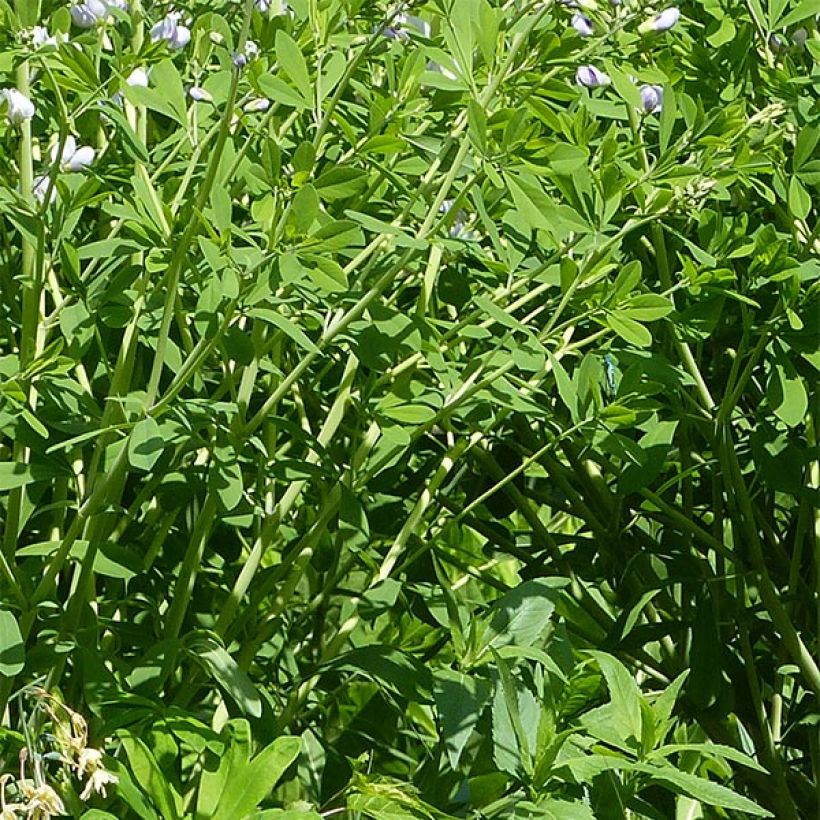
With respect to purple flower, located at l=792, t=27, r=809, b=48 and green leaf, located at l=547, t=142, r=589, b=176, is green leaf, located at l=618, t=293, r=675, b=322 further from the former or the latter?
purple flower, located at l=792, t=27, r=809, b=48

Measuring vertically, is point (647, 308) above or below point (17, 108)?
below

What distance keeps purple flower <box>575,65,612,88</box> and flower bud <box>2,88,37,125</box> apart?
1.56 feet

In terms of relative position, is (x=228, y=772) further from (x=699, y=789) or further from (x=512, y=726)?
(x=699, y=789)

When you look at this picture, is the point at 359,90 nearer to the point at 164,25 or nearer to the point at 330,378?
the point at 164,25

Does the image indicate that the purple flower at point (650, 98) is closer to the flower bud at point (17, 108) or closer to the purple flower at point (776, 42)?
the purple flower at point (776, 42)

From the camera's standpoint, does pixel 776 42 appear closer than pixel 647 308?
No

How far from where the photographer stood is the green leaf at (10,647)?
3.73ft

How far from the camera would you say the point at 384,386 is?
1414 millimetres

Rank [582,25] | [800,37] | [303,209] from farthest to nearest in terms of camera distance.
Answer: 1. [800,37]
2. [582,25]
3. [303,209]

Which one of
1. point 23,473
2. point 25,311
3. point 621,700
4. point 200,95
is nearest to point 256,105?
point 200,95

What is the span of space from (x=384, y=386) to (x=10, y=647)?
447 mm

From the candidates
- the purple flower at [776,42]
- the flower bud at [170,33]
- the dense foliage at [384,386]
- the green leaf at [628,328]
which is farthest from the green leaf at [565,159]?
the purple flower at [776,42]

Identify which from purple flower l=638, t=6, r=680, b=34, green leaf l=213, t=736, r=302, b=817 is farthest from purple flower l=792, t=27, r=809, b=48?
green leaf l=213, t=736, r=302, b=817

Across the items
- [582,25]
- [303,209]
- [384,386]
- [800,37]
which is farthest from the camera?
[800,37]
